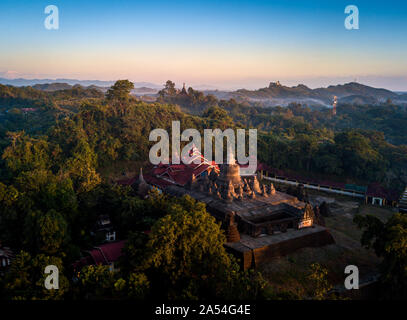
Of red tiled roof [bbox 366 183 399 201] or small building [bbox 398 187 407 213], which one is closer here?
small building [bbox 398 187 407 213]

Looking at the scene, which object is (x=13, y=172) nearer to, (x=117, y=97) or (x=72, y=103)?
(x=117, y=97)

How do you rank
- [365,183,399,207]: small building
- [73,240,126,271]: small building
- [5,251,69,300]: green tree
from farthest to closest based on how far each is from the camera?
[365,183,399,207]: small building, [73,240,126,271]: small building, [5,251,69,300]: green tree

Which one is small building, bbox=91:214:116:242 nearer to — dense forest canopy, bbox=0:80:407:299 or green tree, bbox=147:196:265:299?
dense forest canopy, bbox=0:80:407:299

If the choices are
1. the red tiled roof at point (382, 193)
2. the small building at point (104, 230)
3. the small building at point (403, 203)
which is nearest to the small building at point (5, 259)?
the small building at point (104, 230)

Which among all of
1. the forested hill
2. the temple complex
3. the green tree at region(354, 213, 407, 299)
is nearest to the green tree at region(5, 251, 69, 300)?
the temple complex

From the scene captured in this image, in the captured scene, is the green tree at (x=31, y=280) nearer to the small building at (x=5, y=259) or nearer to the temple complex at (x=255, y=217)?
the small building at (x=5, y=259)

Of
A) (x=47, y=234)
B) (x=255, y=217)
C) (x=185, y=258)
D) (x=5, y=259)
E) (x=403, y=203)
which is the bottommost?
(x=403, y=203)

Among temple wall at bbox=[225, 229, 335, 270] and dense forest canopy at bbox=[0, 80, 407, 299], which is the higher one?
dense forest canopy at bbox=[0, 80, 407, 299]

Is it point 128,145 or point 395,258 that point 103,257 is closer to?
point 395,258

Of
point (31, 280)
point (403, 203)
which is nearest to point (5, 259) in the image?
point (31, 280)

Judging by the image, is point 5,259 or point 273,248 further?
point 273,248
